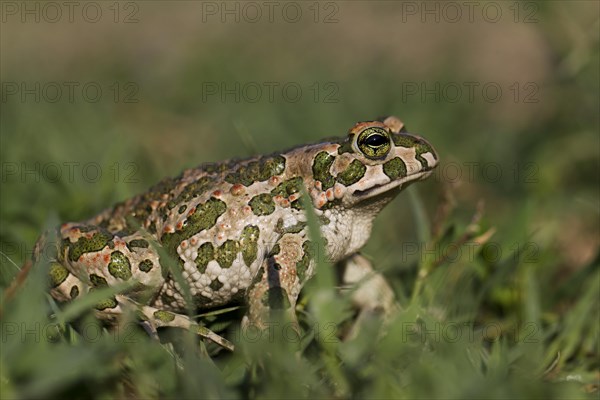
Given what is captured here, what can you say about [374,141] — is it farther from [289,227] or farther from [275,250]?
[275,250]

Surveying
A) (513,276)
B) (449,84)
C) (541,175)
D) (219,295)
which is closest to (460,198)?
(541,175)

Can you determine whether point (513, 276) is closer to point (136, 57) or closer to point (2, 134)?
point (2, 134)

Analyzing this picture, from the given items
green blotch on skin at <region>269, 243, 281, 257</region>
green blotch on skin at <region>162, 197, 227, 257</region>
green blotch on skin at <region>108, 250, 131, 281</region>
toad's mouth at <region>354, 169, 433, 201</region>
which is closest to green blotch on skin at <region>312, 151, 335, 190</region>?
toad's mouth at <region>354, 169, 433, 201</region>

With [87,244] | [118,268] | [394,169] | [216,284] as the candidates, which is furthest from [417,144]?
[87,244]

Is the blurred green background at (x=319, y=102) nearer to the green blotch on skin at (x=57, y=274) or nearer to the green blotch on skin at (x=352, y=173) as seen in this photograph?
the green blotch on skin at (x=57, y=274)

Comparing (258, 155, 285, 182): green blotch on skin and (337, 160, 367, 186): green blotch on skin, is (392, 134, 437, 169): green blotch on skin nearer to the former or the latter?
(337, 160, 367, 186): green blotch on skin

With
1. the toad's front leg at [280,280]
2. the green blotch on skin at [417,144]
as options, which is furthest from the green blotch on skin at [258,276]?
the green blotch on skin at [417,144]

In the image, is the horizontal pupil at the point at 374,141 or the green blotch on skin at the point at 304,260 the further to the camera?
the horizontal pupil at the point at 374,141
